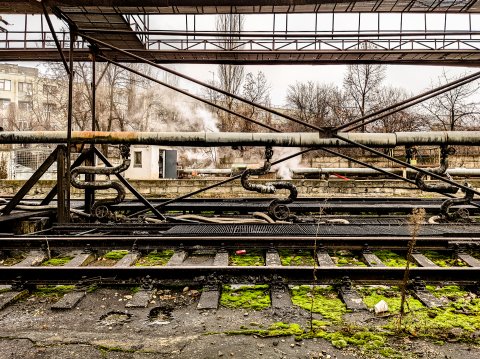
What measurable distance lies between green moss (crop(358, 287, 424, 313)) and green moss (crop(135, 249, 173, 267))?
2.65m

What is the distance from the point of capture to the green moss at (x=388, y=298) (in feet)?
10.9

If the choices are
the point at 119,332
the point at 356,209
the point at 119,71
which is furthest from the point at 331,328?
the point at 119,71

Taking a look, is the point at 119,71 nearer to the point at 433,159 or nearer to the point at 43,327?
the point at 433,159

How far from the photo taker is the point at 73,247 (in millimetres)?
5031

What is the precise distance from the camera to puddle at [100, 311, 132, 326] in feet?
10.1

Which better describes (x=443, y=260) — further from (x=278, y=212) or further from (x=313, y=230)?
(x=278, y=212)

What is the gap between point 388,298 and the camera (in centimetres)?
355

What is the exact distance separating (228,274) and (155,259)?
1.55 m

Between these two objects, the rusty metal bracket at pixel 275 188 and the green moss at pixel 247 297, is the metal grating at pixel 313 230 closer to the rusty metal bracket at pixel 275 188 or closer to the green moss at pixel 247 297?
the rusty metal bracket at pixel 275 188

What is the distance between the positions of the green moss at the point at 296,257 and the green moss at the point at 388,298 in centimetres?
94

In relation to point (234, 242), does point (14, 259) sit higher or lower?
lower

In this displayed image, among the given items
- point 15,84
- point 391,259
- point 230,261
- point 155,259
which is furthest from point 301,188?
point 15,84

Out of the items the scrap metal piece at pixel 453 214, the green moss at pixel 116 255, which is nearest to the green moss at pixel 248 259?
the green moss at pixel 116 255

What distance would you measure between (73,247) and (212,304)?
9.06 ft
